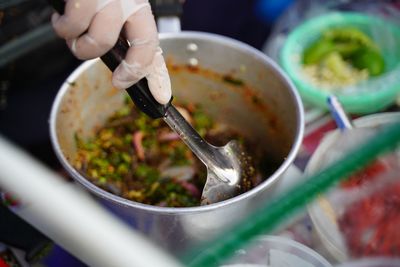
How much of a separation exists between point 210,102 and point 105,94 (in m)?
0.26

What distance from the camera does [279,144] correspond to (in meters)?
1.18

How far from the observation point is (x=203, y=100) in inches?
51.3

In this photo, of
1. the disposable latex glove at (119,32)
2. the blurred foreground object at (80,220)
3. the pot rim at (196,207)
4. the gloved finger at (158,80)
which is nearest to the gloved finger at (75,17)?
the disposable latex glove at (119,32)

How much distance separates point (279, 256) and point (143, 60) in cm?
37

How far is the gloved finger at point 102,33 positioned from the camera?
31.0 inches

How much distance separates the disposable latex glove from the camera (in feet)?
2.60

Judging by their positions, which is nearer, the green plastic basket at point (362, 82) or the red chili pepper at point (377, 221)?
the red chili pepper at point (377, 221)

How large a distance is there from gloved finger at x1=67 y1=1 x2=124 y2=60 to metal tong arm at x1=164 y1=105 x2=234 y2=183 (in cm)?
17

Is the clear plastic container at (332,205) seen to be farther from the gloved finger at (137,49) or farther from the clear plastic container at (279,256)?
the gloved finger at (137,49)

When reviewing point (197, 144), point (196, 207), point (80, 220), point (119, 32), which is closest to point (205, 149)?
point (197, 144)

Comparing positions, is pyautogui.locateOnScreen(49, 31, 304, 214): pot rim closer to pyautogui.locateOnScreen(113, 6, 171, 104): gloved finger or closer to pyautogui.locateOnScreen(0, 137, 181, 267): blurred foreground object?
pyautogui.locateOnScreen(113, 6, 171, 104): gloved finger

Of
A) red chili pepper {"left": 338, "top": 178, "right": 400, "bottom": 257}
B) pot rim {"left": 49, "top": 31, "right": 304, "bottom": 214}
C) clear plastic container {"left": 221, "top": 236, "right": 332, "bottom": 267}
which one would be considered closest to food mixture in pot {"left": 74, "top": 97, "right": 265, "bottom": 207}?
pot rim {"left": 49, "top": 31, "right": 304, "bottom": 214}

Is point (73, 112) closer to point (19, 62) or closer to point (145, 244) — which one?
point (19, 62)

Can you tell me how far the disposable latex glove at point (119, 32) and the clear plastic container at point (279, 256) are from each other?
28 cm
